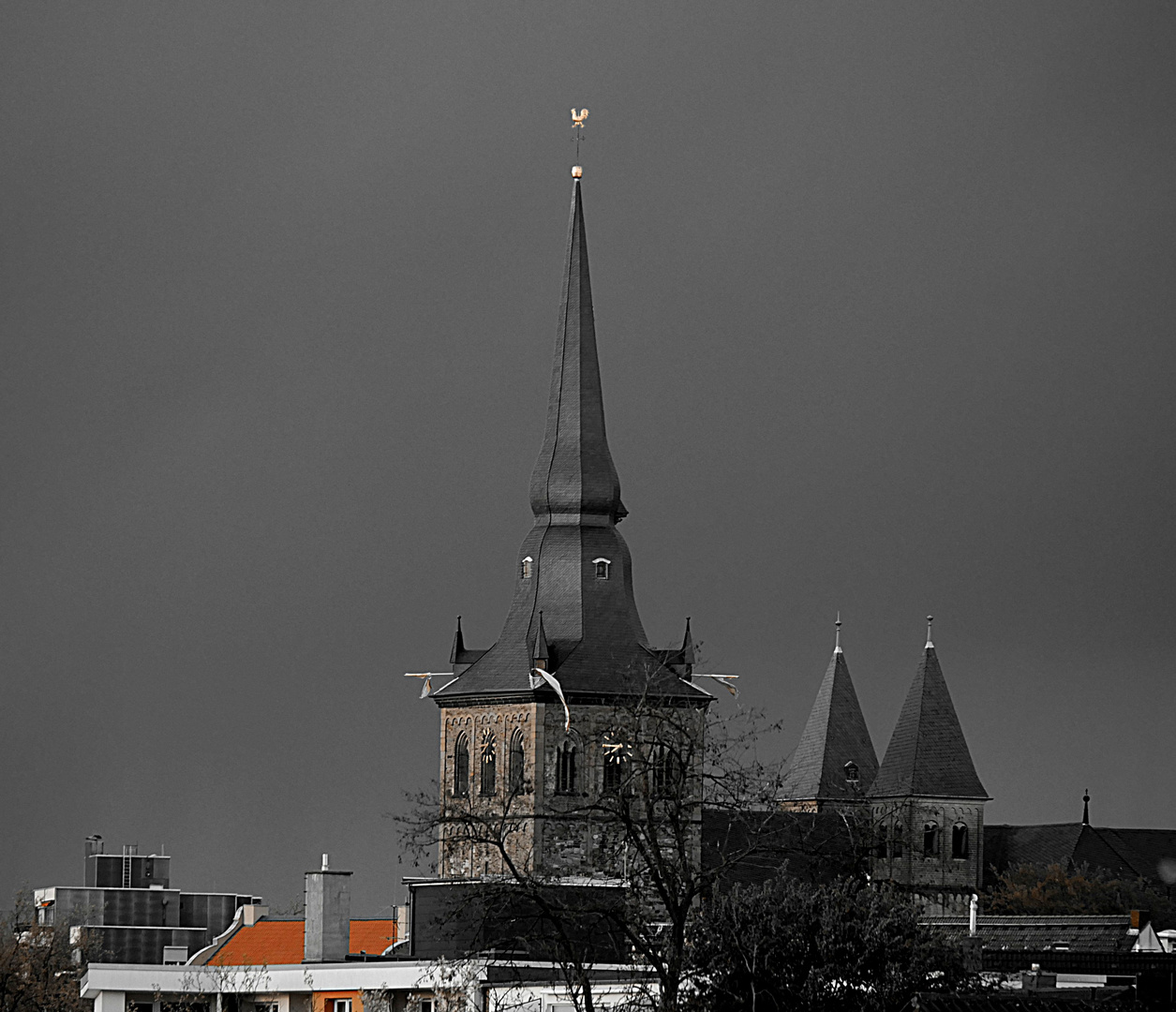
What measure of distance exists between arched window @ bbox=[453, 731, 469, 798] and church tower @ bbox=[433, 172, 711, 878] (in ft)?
0.09

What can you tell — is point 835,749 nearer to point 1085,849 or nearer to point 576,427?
point 1085,849

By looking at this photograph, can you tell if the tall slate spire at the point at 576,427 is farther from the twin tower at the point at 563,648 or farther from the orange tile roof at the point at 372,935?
the orange tile roof at the point at 372,935

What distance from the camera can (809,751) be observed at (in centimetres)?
11888

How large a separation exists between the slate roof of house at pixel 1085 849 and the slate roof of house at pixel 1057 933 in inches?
998

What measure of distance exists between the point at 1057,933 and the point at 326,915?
22368mm

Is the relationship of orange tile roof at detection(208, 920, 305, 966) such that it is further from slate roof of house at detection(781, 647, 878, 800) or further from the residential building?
slate roof of house at detection(781, 647, 878, 800)

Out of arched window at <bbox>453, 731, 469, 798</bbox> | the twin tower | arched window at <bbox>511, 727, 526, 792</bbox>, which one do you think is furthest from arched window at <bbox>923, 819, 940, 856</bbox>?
arched window at <bbox>511, 727, 526, 792</bbox>

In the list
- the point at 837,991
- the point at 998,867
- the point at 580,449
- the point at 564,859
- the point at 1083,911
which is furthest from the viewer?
the point at 998,867

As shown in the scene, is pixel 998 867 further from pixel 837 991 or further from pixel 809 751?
pixel 837 991

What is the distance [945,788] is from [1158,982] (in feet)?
243

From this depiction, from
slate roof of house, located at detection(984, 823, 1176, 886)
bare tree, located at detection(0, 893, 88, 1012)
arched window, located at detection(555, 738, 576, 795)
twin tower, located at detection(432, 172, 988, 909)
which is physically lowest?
bare tree, located at detection(0, 893, 88, 1012)

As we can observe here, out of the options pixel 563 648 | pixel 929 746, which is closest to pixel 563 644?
pixel 563 648

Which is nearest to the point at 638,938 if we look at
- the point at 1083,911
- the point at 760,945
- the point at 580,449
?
the point at 760,945

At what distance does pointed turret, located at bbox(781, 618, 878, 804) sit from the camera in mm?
117438
